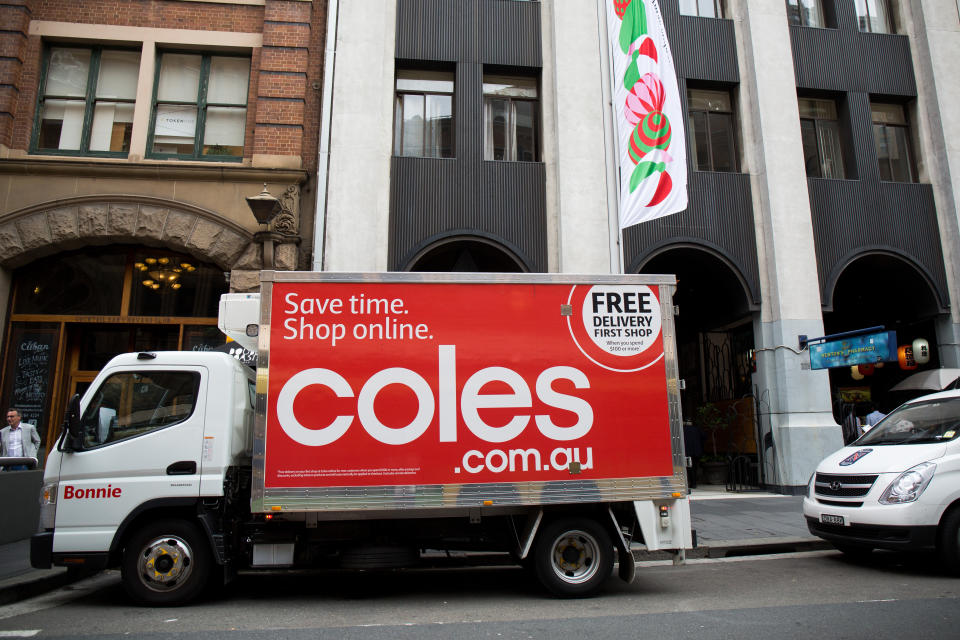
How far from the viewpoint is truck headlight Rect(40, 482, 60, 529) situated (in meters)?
6.45

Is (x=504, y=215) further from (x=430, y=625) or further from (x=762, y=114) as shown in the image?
(x=430, y=625)

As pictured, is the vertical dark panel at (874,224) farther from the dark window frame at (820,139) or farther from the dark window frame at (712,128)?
the dark window frame at (712,128)

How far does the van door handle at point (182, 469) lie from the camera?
655 cm

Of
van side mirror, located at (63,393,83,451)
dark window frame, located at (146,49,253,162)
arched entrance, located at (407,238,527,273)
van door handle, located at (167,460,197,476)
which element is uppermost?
dark window frame, located at (146,49,253,162)

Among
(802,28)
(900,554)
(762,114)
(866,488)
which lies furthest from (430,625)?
(802,28)

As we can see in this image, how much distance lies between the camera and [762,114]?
15.2 m

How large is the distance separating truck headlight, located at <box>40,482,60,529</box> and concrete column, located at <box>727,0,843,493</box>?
42.7 ft

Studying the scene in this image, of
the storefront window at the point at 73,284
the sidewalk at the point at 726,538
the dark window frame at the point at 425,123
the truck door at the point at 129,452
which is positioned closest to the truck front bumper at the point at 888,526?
the sidewalk at the point at 726,538

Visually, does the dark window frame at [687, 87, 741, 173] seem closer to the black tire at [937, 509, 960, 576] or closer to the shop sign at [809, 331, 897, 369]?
the shop sign at [809, 331, 897, 369]

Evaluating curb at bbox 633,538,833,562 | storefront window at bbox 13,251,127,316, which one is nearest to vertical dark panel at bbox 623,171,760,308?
curb at bbox 633,538,833,562

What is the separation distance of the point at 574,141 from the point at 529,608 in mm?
10726

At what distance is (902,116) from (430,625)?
1728 cm

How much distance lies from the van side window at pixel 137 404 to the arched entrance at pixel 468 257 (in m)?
7.30

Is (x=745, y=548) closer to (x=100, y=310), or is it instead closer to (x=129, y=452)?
(x=129, y=452)
